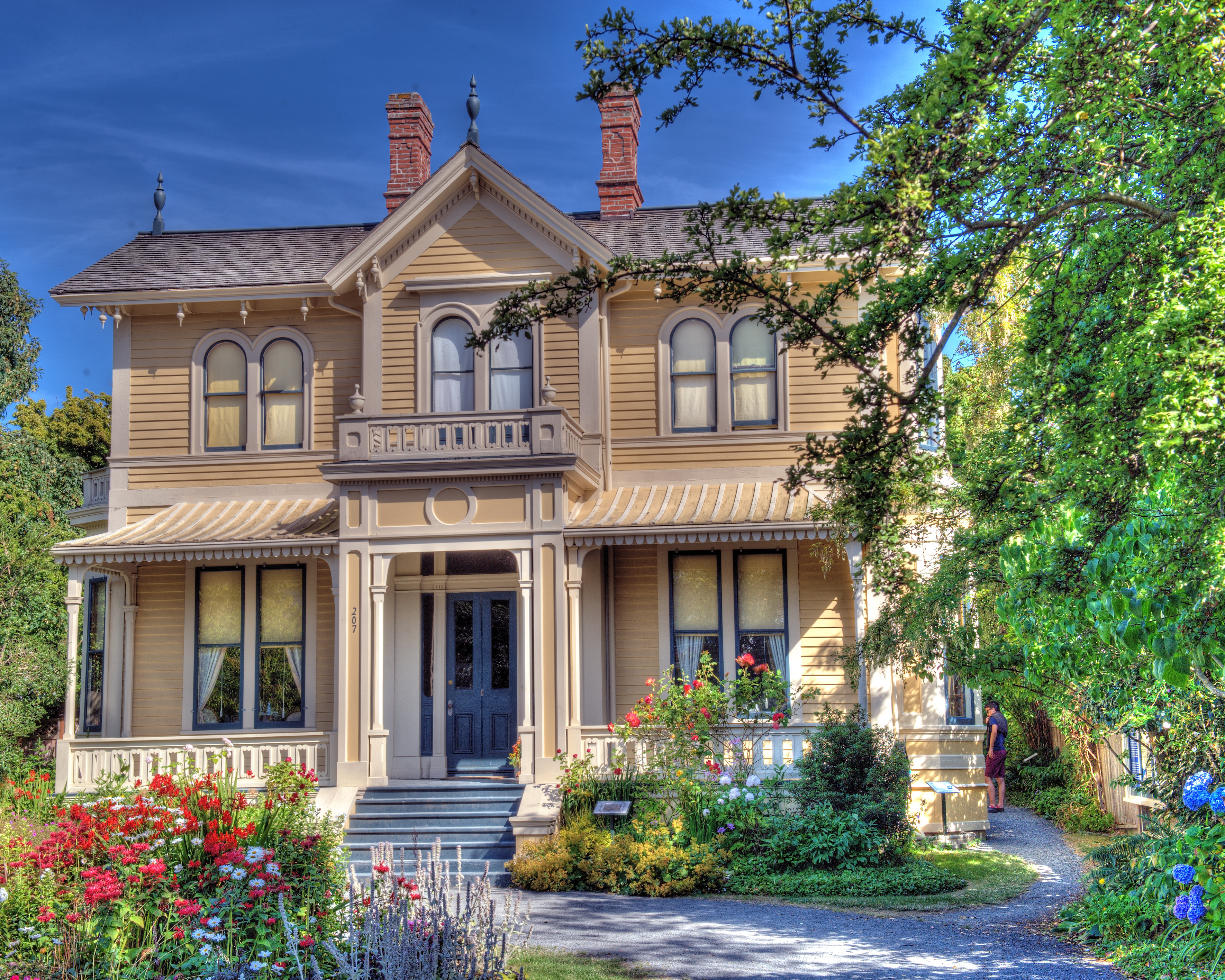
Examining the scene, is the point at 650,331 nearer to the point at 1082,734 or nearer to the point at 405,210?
the point at 405,210

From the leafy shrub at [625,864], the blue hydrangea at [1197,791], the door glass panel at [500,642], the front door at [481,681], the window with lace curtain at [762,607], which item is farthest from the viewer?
the door glass panel at [500,642]

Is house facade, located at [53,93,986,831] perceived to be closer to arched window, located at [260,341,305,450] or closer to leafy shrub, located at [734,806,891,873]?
arched window, located at [260,341,305,450]

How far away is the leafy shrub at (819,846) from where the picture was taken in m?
12.5

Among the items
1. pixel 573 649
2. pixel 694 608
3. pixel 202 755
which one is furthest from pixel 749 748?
pixel 202 755

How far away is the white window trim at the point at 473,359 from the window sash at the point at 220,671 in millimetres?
3820

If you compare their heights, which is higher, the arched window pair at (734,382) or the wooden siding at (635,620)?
the arched window pair at (734,382)

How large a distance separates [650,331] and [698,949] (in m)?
9.99

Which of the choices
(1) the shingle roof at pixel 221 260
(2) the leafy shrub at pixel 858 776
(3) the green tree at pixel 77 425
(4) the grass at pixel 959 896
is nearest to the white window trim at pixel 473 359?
(1) the shingle roof at pixel 221 260

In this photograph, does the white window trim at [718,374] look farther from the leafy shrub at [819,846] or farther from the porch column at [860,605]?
the leafy shrub at [819,846]

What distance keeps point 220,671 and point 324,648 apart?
158 centimetres

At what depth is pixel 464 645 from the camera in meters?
16.8

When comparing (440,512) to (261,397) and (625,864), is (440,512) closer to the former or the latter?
(261,397)

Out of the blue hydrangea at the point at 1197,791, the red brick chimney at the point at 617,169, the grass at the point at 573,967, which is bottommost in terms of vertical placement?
the grass at the point at 573,967

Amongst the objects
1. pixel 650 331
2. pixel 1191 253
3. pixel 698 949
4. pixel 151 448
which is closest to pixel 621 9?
pixel 1191 253
